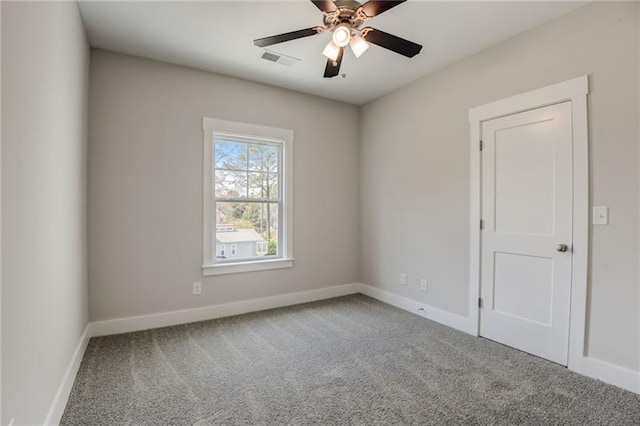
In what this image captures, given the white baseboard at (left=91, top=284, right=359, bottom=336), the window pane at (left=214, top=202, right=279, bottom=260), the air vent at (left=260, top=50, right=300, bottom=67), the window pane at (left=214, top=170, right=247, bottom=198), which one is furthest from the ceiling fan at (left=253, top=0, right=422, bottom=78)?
the white baseboard at (left=91, top=284, right=359, bottom=336)

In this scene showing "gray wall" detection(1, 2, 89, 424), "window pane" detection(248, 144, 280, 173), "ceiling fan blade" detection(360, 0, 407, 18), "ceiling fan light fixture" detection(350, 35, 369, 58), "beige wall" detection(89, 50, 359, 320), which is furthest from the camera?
"window pane" detection(248, 144, 280, 173)

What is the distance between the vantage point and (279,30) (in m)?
2.71

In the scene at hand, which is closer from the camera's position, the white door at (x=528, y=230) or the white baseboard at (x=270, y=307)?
the white baseboard at (x=270, y=307)

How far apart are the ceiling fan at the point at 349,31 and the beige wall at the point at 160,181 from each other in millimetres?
1625

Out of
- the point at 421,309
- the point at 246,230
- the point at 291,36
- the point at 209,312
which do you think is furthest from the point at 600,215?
the point at 209,312

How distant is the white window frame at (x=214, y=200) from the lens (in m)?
3.51

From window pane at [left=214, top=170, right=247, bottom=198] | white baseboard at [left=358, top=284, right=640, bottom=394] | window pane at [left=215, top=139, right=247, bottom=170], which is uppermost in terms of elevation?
window pane at [left=215, top=139, right=247, bottom=170]

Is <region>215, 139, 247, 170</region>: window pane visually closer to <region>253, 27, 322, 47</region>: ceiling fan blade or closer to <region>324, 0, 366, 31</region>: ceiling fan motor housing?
<region>253, 27, 322, 47</region>: ceiling fan blade

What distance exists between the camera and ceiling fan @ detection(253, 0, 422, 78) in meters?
1.94

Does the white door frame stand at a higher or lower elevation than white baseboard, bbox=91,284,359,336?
higher

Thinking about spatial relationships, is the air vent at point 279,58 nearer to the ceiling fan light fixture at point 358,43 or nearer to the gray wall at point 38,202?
the ceiling fan light fixture at point 358,43

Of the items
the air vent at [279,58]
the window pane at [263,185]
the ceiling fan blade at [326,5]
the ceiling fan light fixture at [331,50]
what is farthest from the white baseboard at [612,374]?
the air vent at [279,58]

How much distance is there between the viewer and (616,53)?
2221 mm

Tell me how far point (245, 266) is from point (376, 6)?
9.63 ft
